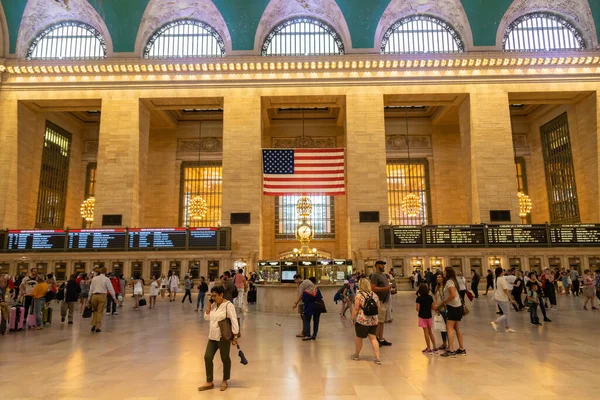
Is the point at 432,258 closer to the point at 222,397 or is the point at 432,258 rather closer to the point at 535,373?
the point at 535,373

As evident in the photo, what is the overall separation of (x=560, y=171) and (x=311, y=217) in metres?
15.2

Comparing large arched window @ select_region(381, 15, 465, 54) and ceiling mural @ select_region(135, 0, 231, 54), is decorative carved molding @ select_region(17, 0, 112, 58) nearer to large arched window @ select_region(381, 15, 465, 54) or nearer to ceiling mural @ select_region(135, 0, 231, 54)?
ceiling mural @ select_region(135, 0, 231, 54)

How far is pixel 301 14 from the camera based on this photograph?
21.8 metres

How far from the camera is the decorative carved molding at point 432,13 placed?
2098 cm

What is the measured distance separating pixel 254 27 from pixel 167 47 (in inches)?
192

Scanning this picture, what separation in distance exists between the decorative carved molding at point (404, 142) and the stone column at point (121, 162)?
15329 millimetres

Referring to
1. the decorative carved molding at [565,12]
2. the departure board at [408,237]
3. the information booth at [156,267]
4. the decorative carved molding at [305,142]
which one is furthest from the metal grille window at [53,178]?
the decorative carved molding at [565,12]

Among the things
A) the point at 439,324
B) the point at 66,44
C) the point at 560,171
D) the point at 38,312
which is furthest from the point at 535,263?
the point at 66,44

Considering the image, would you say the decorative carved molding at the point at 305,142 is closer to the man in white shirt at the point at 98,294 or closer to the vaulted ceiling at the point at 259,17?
the vaulted ceiling at the point at 259,17

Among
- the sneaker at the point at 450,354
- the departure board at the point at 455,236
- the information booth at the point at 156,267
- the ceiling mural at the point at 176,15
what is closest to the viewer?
the sneaker at the point at 450,354

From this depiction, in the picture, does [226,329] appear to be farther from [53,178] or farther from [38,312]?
[53,178]

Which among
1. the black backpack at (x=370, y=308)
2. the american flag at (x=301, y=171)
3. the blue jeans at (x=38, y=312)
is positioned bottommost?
the blue jeans at (x=38, y=312)

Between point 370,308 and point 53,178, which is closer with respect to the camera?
point 370,308

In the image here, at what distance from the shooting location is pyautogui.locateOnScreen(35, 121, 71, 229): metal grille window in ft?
78.9
